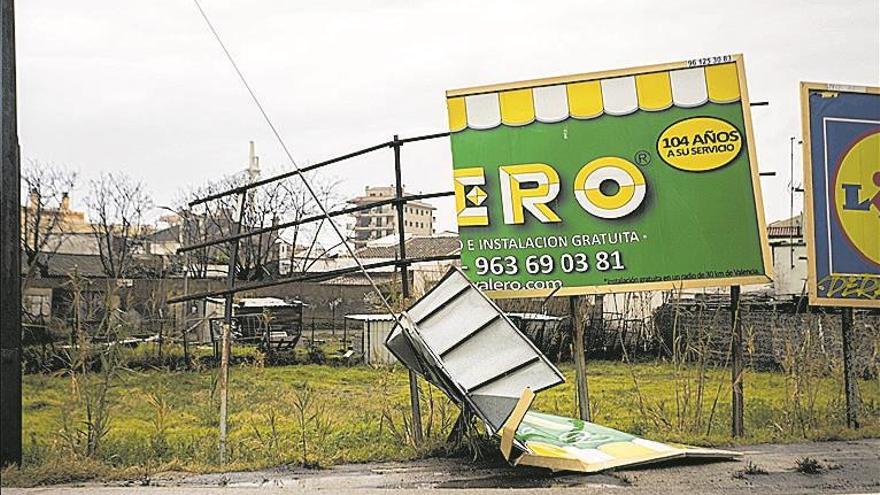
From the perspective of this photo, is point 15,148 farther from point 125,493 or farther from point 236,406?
point 236,406

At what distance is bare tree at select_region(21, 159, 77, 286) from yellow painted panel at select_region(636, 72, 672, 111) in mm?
7751

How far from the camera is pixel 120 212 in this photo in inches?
606

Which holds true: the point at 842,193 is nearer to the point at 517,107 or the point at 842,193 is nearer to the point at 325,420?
the point at 517,107

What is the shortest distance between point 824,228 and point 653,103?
183cm

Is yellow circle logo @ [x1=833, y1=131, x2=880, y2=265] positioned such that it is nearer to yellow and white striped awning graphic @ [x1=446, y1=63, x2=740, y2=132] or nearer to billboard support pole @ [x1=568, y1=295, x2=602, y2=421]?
yellow and white striped awning graphic @ [x1=446, y1=63, x2=740, y2=132]

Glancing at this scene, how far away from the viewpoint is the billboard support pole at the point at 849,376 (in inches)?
301

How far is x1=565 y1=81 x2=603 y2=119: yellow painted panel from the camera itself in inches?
285

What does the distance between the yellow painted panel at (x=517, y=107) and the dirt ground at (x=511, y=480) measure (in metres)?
2.66

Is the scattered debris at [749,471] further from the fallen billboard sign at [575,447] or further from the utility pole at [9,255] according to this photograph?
the utility pole at [9,255]

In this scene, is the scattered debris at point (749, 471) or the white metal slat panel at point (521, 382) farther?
the scattered debris at point (749, 471)

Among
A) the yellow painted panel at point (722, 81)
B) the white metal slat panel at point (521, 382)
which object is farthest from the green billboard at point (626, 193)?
the white metal slat panel at point (521, 382)

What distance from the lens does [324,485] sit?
19.5ft

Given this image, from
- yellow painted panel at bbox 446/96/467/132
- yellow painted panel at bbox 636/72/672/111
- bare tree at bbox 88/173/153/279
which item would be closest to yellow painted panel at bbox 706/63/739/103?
yellow painted panel at bbox 636/72/672/111

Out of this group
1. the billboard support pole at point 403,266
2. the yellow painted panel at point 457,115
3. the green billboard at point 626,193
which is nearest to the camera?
the billboard support pole at point 403,266
